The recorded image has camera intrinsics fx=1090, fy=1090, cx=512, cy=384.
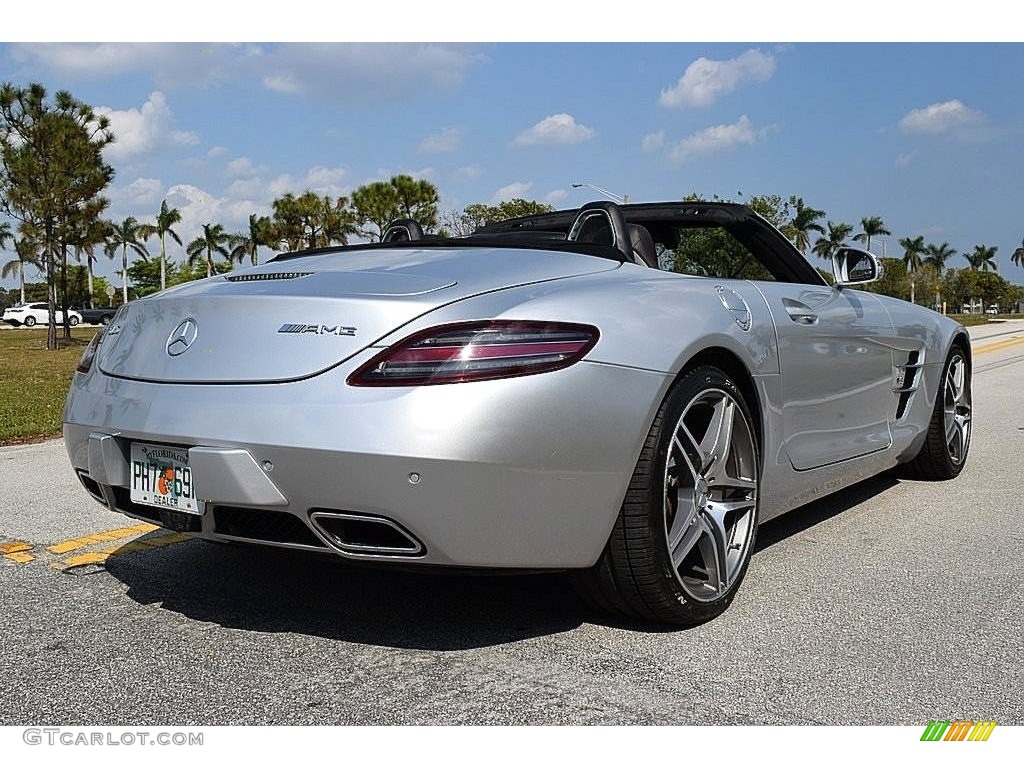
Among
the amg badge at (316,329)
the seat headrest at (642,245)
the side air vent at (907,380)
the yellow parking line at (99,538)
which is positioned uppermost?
the seat headrest at (642,245)

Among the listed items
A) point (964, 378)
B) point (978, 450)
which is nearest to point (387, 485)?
point (964, 378)

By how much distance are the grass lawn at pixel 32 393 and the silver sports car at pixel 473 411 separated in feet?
18.8

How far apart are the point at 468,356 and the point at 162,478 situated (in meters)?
0.92

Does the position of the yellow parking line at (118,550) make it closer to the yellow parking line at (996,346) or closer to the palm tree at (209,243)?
the yellow parking line at (996,346)

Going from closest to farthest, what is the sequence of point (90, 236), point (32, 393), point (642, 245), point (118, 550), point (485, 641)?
point (485, 641) → point (642, 245) → point (118, 550) → point (32, 393) → point (90, 236)

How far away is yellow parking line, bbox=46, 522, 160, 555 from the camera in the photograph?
4203 mm

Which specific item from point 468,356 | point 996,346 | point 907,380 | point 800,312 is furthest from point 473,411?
point 996,346

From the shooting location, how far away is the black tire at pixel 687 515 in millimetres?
2963

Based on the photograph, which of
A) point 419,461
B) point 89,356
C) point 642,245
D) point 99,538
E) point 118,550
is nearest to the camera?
point 419,461

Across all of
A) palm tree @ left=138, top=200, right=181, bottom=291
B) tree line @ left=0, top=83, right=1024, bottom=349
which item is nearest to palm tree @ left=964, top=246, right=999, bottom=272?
tree line @ left=0, top=83, right=1024, bottom=349

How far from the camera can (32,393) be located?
42.4ft

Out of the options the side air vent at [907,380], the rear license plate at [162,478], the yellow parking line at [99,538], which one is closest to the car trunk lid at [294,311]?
the rear license plate at [162,478]

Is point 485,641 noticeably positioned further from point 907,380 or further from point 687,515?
point 907,380
